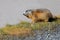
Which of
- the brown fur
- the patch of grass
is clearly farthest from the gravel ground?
the brown fur

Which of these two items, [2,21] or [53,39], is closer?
[53,39]

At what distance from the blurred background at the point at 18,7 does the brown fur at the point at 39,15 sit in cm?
8

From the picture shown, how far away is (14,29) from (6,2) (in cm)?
47

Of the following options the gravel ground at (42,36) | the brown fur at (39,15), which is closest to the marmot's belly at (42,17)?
the brown fur at (39,15)

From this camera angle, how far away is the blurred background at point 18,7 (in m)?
3.89

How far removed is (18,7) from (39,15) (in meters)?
0.35

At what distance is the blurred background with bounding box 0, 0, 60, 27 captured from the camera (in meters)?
3.89

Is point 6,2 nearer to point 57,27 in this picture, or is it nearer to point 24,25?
point 24,25

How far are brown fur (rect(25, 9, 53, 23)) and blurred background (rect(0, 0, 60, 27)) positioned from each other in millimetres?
82

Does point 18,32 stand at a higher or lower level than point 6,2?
lower

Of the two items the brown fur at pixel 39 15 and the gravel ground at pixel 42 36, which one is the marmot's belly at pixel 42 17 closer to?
the brown fur at pixel 39 15

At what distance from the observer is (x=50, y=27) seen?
12.1ft

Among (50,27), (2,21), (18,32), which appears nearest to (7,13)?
(2,21)

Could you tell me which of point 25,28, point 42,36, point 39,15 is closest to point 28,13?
point 39,15
